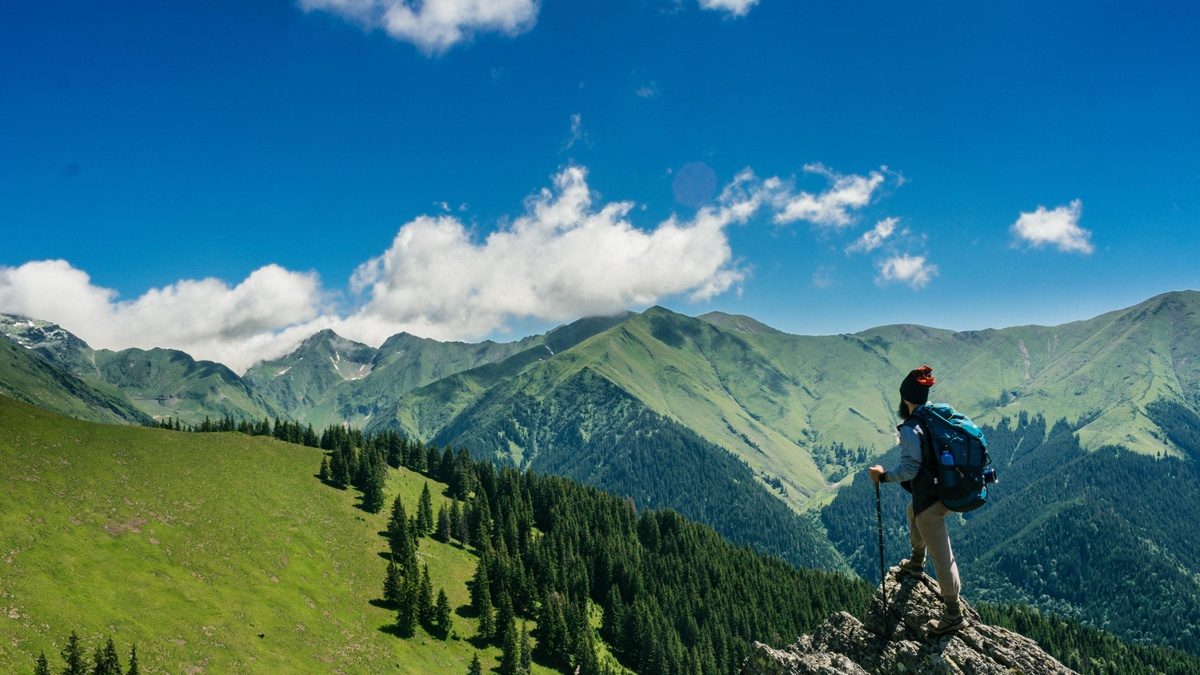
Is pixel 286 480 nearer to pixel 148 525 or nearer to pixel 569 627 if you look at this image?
pixel 148 525

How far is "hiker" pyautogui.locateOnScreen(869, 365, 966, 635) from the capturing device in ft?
42.9

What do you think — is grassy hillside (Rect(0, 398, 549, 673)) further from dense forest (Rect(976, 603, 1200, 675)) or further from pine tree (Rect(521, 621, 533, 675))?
dense forest (Rect(976, 603, 1200, 675))

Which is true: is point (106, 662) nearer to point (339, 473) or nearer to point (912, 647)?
point (912, 647)

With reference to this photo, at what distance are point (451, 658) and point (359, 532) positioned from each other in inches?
1562

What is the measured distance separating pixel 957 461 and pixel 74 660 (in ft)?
272

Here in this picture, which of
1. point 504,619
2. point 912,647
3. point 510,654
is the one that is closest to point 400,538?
point 504,619

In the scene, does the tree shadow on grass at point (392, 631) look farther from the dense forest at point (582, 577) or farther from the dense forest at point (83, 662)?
the dense forest at point (83, 662)

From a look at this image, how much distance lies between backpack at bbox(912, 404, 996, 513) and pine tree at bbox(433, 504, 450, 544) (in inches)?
5817

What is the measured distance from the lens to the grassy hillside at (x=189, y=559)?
76.4 metres

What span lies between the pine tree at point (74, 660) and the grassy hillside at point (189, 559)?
3.28 meters

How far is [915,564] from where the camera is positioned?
16328mm

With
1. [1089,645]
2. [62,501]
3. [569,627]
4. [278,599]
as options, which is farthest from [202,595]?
[1089,645]

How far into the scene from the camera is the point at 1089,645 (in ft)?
575

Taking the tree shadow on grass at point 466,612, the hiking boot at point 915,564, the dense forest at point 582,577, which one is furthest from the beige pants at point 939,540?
the tree shadow on grass at point 466,612
